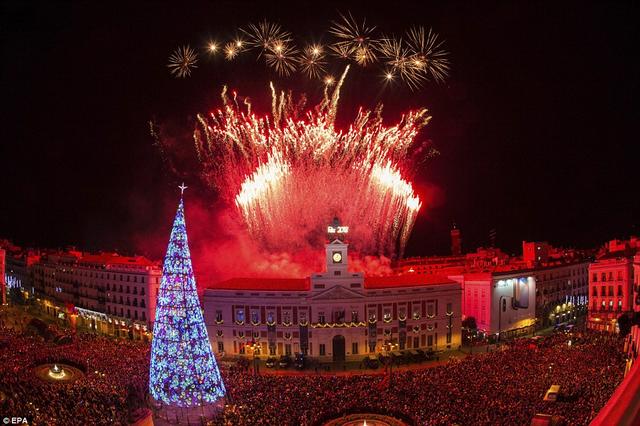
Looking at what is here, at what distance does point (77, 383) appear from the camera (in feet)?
89.3

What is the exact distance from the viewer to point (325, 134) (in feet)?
140

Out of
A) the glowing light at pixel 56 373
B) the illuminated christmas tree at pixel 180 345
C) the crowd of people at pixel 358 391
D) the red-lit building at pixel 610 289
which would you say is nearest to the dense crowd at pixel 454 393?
the crowd of people at pixel 358 391

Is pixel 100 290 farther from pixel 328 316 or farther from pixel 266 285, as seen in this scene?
pixel 328 316

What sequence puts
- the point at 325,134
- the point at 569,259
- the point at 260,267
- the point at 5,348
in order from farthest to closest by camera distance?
the point at 569,259
the point at 260,267
the point at 325,134
the point at 5,348

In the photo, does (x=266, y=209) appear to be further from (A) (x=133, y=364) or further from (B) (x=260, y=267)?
(A) (x=133, y=364)

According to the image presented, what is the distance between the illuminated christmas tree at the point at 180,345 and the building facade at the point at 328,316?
1808cm

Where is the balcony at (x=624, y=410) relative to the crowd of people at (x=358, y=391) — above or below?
above

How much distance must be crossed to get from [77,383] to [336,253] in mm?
22908

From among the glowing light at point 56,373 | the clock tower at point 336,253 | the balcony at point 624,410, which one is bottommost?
the glowing light at point 56,373

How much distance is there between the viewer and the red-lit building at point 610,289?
156 ft

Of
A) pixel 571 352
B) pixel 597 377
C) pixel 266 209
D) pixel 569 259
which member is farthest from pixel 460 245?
pixel 597 377

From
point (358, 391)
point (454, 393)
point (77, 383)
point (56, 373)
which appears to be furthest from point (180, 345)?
point (454, 393)

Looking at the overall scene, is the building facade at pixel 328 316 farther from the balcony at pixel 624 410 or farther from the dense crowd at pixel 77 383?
the balcony at pixel 624 410

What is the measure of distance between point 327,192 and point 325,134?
7203 millimetres
